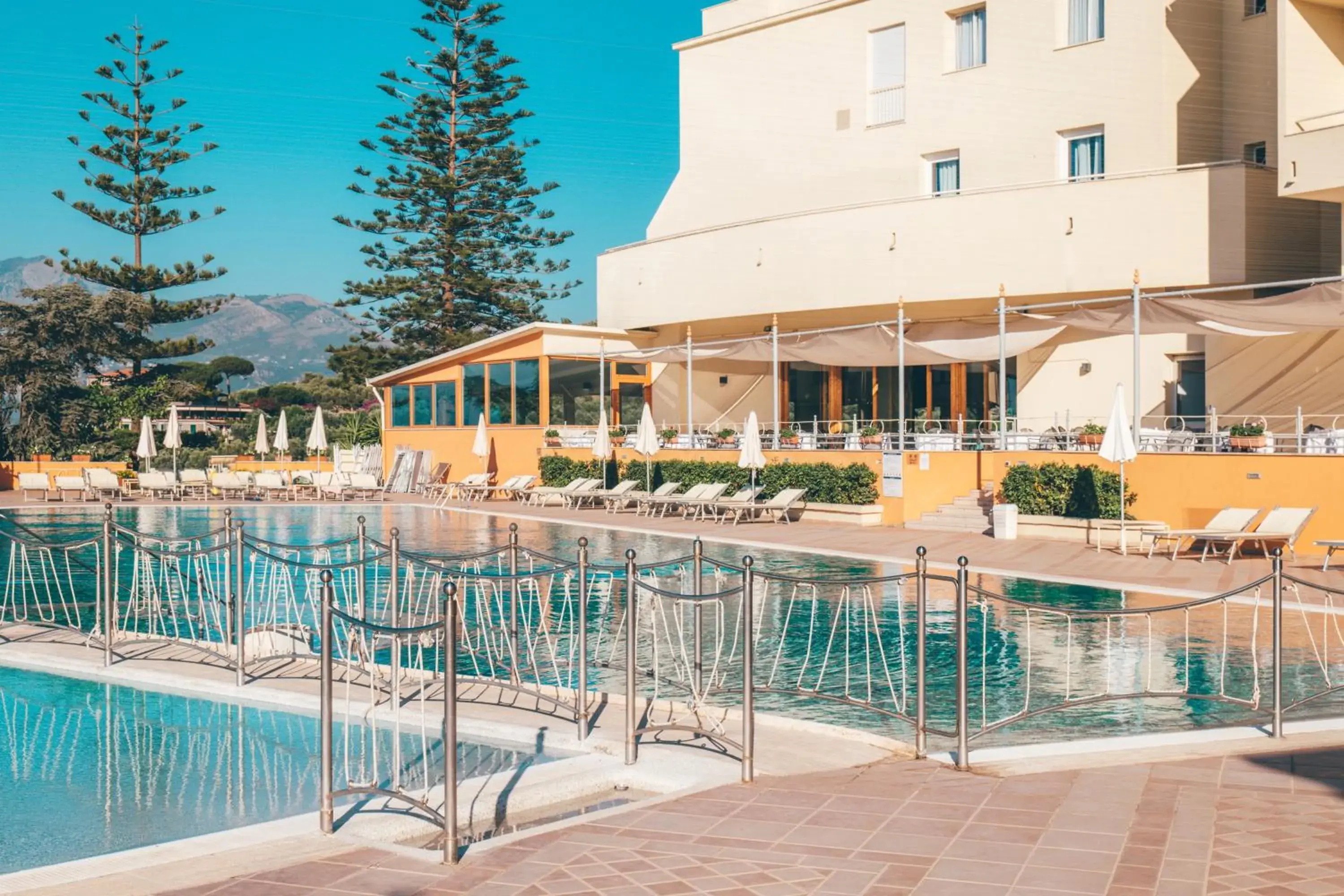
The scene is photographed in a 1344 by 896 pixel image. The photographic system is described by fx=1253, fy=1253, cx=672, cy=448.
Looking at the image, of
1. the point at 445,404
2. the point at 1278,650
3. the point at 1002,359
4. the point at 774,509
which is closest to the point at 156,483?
the point at 445,404

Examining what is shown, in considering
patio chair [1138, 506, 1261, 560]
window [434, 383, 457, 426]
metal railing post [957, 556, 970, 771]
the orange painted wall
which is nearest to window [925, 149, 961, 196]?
patio chair [1138, 506, 1261, 560]

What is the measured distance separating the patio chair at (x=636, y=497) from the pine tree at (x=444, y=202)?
63.2ft

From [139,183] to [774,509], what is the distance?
28.2 metres

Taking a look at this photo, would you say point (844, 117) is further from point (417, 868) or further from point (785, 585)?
point (417, 868)

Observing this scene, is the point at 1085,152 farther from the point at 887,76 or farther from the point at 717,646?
the point at 717,646

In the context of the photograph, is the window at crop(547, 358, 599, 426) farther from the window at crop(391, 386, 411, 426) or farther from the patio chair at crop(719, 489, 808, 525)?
the patio chair at crop(719, 489, 808, 525)

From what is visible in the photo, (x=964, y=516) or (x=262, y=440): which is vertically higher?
(x=262, y=440)

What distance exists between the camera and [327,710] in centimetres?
552

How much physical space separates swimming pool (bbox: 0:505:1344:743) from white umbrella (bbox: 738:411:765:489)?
5024 millimetres

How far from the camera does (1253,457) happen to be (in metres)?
16.9

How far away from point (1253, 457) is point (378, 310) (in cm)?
3231

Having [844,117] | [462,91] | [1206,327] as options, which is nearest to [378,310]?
[462,91]

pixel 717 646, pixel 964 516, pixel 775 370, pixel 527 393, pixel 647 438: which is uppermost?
pixel 775 370

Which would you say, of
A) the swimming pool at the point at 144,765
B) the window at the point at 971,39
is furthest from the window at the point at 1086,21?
the swimming pool at the point at 144,765
